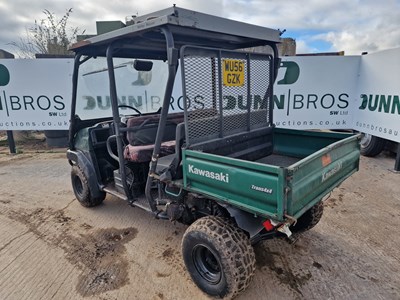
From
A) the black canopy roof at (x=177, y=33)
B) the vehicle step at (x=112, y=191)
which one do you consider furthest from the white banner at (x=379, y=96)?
the vehicle step at (x=112, y=191)

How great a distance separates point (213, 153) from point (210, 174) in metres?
0.45

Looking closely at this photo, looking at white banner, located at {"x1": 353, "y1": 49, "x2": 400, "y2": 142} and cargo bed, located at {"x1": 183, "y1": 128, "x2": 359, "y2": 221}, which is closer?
cargo bed, located at {"x1": 183, "y1": 128, "x2": 359, "y2": 221}

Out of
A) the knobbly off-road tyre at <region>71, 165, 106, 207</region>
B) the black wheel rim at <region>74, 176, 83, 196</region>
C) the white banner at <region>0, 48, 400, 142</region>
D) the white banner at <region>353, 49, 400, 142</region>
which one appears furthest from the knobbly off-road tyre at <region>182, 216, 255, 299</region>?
the white banner at <region>0, 48, 400, 142</region>

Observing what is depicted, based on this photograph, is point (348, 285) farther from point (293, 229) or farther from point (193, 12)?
point (193, 12)

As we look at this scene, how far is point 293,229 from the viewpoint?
2.90 meters

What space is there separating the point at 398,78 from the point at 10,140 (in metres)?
8.31

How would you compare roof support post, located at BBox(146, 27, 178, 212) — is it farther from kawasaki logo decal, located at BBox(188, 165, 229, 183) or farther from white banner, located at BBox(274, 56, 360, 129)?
white banner, located at BBox(274, 56, 360, 129)

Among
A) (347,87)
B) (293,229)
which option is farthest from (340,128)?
(293,229)

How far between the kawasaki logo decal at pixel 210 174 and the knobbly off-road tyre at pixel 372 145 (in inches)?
194

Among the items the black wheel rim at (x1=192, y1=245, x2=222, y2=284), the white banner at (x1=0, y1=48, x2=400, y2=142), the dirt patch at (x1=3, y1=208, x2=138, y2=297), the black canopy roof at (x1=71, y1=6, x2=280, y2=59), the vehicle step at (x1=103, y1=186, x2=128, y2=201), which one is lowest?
the dirt patch at (x1=3, y1=208, x2=138, y2=297)

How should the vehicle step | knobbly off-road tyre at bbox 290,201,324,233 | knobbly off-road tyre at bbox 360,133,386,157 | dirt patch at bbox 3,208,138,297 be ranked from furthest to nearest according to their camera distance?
knobbly off-road tyre at bbox 360,133,386,157, the vehicle step, knobbly off-road tyre at bbox 290,201,324,233, dirt patch at bbox 3,208,138,297

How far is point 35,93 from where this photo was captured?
20.7ft

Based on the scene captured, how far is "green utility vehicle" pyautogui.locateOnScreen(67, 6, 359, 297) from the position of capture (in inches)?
73.9

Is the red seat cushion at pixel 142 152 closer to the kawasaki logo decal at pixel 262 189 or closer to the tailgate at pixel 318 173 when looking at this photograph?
the kawasaki logo decal at pixel 262 189
